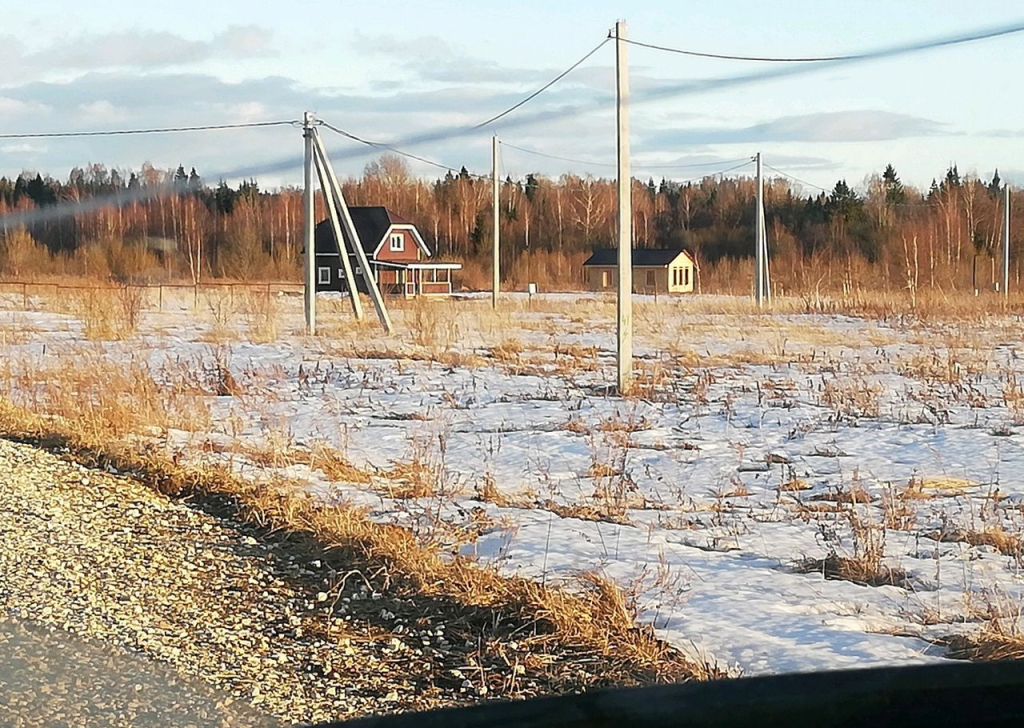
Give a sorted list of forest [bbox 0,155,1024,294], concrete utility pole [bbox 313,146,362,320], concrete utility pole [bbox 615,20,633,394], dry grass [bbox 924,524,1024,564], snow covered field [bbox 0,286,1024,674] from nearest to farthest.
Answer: snow covered field [bbox 0,286,1024,674]
dry grass [bbox 924,524,1024,564]
concrete utility pole [bbox 615,20,633,394]
concrete utility pole [bbox 313,146,362,320]
forest [bbox 0,155,1024,294]

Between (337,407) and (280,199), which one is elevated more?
(280,199)

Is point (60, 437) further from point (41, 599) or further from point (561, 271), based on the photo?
point (561, 271)

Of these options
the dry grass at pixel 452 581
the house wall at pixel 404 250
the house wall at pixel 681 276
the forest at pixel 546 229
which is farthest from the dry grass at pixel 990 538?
the house wall at pixel 681 276

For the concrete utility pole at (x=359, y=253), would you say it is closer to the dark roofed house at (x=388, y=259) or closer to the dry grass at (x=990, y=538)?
the dry grass at (x=990, y=538)

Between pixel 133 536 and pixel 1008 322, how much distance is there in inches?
912

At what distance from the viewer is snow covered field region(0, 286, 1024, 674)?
499 cm

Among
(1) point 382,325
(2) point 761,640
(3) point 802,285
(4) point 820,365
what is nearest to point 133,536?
(2) point 761,640

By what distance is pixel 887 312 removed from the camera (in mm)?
29469

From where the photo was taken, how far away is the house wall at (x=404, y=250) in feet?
208

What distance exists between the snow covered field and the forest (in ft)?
115

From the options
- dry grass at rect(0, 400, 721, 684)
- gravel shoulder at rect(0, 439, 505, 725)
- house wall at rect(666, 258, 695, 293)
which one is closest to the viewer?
gravel shoulder at rect(0, 439, 505, 725)

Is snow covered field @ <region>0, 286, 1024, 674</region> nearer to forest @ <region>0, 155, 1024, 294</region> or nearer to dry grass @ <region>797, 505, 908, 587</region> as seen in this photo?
dry grass @ <region>797, 505, 908, 587</region>

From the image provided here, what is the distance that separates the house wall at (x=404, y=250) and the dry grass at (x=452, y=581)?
183 feet

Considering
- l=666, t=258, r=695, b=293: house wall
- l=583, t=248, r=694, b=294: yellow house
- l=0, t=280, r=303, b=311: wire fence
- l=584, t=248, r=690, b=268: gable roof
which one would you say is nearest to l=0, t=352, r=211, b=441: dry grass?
l=0, t=280, r=303, b=311: wire fence
